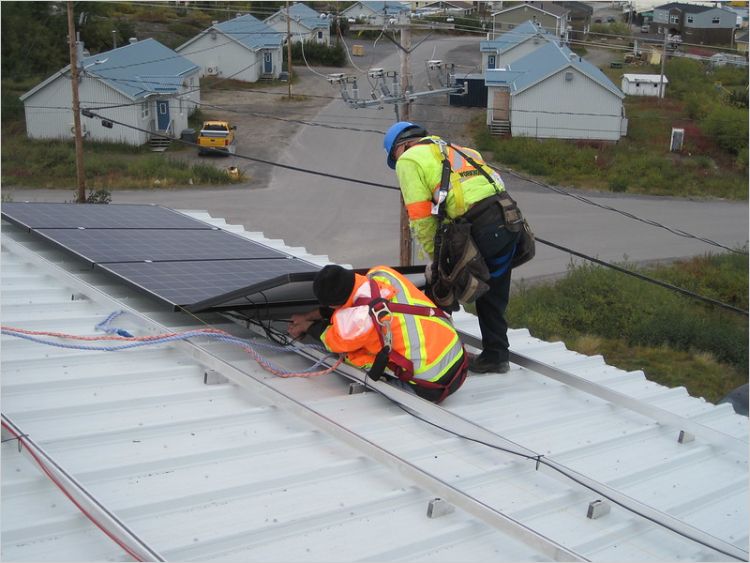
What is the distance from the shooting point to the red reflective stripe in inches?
236

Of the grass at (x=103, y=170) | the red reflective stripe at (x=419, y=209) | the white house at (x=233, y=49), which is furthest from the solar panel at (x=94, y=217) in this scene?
the white house at (x=233, y=49)

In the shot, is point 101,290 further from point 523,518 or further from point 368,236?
point 368,236

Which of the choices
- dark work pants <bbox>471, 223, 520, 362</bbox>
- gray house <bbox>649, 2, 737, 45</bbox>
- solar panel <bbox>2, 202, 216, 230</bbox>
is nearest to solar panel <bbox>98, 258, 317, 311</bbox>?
dark work pants <bbox>471, 223, 520, 362</bbox>

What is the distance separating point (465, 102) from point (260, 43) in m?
13.8

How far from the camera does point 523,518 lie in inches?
168

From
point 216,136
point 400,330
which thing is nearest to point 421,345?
point 400,330

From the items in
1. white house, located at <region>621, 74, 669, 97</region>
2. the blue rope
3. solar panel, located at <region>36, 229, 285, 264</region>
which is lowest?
the blue rope

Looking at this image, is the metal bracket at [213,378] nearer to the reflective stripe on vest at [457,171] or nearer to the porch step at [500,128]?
the reflective stripe on vest at [457,171]

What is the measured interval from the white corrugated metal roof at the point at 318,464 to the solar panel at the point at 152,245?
1.45m

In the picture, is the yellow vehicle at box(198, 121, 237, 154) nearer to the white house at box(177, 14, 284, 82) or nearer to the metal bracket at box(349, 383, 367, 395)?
the white house at box(177, 14, 284, 82)

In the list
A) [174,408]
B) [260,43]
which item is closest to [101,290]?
[174,408]

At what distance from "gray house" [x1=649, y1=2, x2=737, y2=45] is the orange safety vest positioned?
62440mm

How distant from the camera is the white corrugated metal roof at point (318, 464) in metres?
3.83

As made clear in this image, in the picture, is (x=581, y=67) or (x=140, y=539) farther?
(x=581, y=67)
